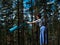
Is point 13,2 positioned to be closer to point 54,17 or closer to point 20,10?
point 20,10

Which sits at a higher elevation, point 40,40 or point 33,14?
point 33,14

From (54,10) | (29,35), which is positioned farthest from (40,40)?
(54,10)

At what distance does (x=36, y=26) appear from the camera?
604 cm

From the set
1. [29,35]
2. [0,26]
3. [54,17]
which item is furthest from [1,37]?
[54,17]

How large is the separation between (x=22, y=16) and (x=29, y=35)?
466mm

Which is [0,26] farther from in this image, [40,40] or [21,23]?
[40,40]

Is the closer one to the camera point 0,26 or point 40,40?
point 40,40

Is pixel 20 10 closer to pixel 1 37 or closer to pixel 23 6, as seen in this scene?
pixel 23 6

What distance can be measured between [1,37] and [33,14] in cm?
93

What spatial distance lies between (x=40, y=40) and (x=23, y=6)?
0.83m

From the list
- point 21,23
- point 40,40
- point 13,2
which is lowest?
point 40,40

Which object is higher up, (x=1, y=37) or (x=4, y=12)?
(x=4, y=12)

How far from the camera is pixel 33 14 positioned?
6031 mm

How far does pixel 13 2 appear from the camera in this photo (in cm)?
612
